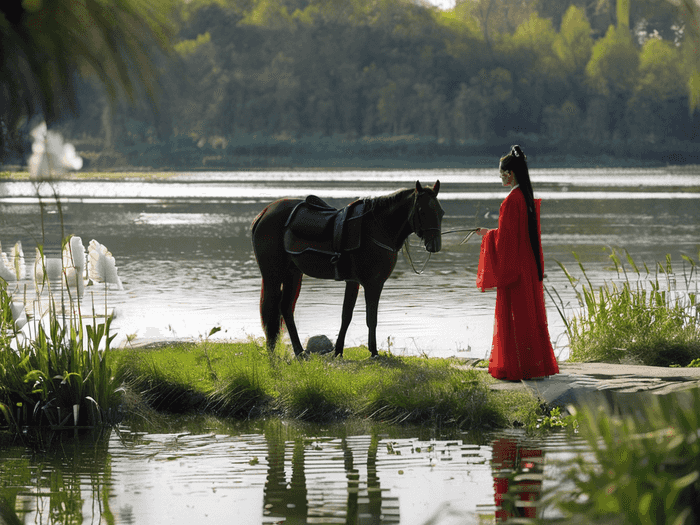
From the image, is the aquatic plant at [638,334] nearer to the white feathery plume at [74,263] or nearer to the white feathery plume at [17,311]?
the white feathery plume at [74,263]

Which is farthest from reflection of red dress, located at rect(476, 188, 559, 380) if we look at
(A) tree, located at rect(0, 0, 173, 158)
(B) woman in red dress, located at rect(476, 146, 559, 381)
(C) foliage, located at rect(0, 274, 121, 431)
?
(A) tree, located at rect(0, 0, 173, 158)

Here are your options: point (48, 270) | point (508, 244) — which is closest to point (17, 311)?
point (48, 270)

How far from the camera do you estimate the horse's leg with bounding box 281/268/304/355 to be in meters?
8.67

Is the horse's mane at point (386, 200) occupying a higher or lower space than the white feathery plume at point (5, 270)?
higher

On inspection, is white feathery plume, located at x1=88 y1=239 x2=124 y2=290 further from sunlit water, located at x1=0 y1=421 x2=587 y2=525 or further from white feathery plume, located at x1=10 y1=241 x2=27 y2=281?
sunlit water, located at x1=0 y1=421 x2=587 y2=525

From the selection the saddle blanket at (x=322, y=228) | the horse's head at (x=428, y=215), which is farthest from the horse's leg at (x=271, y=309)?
the horse's head at (x=428, y=215)

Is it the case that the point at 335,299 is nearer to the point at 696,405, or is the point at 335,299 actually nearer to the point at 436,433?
the point at 436,433

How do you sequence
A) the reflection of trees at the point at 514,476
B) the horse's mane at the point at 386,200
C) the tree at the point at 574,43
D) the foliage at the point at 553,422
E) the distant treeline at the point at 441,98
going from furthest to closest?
the tree at the point at 574,43
the distant treeline at the point at 441,98
the horse's mane at the point at 386,200
the foliage at the point at 553,422
the reflection of trees at the point at 514,476

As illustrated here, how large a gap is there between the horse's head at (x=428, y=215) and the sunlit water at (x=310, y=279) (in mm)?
1047

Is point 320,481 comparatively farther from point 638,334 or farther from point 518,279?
point 638,334

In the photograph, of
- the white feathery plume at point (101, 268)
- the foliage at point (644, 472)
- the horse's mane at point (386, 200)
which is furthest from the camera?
the horse's mane at point (386, 200)

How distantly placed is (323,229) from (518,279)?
75.9 inches

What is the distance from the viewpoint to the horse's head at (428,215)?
7.84 meters

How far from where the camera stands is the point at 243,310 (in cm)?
1403
